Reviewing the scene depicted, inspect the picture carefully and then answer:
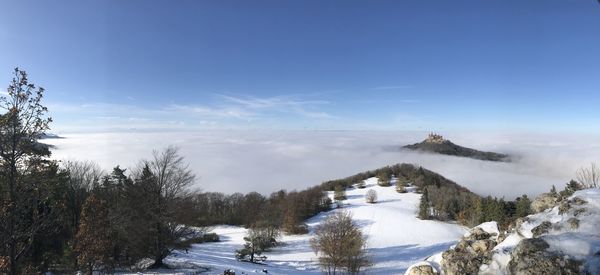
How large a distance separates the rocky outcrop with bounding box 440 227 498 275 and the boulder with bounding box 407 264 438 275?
319mm

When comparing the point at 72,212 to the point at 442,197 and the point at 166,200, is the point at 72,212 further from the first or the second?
the point at 442,197

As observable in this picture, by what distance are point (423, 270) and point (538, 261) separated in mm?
3670

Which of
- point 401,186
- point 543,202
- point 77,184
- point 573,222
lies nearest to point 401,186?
point 401,186

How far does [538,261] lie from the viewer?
7.64m

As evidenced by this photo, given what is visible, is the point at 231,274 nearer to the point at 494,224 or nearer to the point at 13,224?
the point at 13,224

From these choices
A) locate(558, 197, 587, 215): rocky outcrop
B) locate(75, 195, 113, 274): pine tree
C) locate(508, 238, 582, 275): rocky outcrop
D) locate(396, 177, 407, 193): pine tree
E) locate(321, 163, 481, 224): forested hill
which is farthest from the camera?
locate(396, 177, 407, 193): pine tree

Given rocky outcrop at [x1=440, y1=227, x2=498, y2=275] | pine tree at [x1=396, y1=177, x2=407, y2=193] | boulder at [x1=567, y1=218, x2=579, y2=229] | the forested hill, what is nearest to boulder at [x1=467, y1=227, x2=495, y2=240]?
rocky outcrop at [x1=440, y1=227, x2=498, y2=275]

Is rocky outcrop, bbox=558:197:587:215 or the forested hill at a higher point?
rocky outcrop, bbox=558:197:587:215

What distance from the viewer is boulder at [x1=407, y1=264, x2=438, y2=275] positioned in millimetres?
10568

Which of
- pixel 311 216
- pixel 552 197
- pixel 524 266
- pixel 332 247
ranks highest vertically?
pixel 552 197

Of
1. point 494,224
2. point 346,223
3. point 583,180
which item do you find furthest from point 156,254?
point 583,180

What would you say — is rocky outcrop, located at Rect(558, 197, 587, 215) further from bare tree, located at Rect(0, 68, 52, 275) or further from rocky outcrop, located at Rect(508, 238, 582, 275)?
bare tree, located at Rect(0, 68, 52, 275)

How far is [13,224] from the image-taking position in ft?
32.4

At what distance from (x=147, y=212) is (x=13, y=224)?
12.7 meters
